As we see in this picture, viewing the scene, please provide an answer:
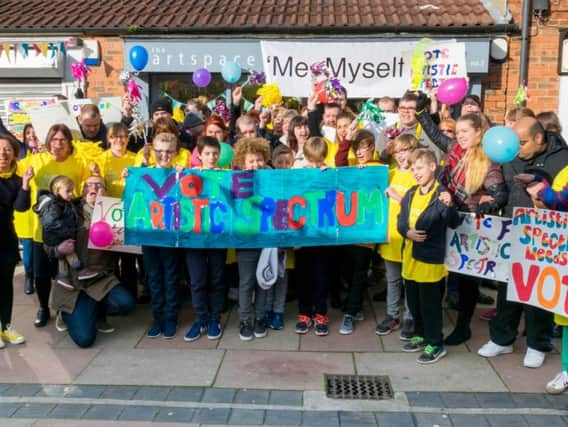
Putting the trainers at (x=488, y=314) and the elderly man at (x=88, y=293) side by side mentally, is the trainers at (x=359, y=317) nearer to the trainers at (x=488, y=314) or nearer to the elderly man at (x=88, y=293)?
the trainers at (x=488, y=314)

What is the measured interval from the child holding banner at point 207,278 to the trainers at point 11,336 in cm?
135

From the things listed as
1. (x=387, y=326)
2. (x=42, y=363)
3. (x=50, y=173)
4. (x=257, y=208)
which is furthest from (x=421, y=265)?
(x=50, y=173)

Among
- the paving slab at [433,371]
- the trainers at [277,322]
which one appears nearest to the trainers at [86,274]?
the trainers at [277,322]

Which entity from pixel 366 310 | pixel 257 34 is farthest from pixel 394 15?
pixel 366 310

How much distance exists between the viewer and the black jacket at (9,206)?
16.3ft

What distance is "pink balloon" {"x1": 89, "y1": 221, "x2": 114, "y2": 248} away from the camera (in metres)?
5.13

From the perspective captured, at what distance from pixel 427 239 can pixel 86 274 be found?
2777 millimetres

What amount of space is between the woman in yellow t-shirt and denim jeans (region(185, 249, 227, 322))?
4.05ft

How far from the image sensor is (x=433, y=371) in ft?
15.3

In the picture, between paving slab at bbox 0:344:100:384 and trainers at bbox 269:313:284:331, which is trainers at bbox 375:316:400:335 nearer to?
trainers at bbox 269:313:284:331

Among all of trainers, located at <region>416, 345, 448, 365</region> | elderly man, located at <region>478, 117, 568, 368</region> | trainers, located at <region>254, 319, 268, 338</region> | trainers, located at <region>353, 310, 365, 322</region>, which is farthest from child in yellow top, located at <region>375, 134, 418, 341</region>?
trainers, located at <region>254, 319, 268, 338</region>

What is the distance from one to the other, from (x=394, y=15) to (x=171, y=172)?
6574 millimetres

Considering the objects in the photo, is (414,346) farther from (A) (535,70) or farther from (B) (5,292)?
(A) (535,70)

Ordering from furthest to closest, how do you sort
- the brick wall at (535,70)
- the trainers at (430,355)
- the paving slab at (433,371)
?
1. the brick wall at (535,70)
2. the trainers at (430,355)
3. the paving slab at (433,371)
